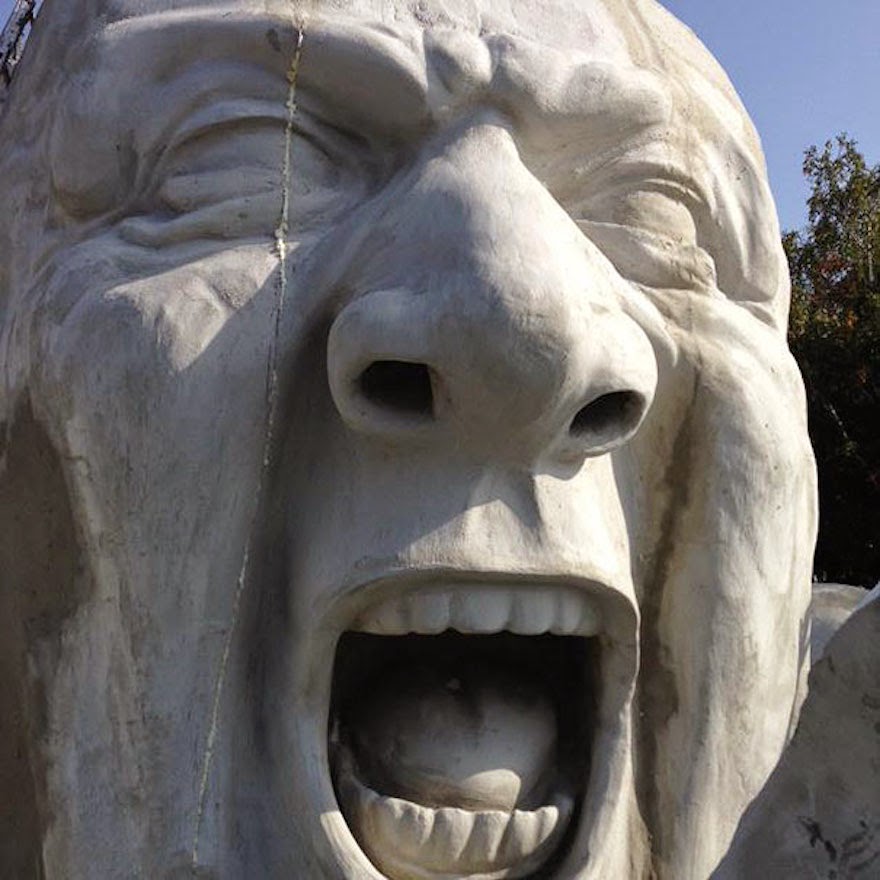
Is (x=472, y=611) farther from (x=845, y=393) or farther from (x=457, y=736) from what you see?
(x=845, y=393)

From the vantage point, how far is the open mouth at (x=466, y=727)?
4.48ft

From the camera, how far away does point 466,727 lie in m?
1.43

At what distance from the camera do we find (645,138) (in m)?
1.59

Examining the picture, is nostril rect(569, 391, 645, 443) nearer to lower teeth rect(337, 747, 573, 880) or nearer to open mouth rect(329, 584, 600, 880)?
open mouth rect(329, 584, 600, 880)

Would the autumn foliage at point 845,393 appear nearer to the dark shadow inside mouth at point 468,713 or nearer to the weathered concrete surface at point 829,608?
the weathered concrete surface at point 829,608

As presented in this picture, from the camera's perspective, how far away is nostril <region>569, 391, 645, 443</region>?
4.58ft

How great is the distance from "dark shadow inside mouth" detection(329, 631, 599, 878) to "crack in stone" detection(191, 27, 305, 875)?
0.13 meters

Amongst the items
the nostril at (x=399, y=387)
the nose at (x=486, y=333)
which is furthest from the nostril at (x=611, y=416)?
the nostril at (x=399, y=387)

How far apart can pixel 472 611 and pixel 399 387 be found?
237mm

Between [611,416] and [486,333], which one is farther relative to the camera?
[611,416]

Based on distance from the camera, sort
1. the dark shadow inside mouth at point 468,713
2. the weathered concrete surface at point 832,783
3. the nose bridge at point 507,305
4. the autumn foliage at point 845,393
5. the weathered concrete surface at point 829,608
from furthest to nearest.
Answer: the autumn foliage at point 845,393
the weathered concrete surface at point 829,608
the dark shadow inside mouth at point 468,713
the nose bridge at point 507,305
the weathered concrete surface at point 832,783

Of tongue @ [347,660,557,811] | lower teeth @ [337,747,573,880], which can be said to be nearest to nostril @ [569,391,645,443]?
tongue @ [347,660,557,811]

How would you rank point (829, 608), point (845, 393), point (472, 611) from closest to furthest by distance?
1. point (472, 611)
2. point (829, 608)
3. point (845, 393)

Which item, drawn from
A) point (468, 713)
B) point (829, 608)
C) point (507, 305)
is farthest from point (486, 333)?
point (829, 608)
